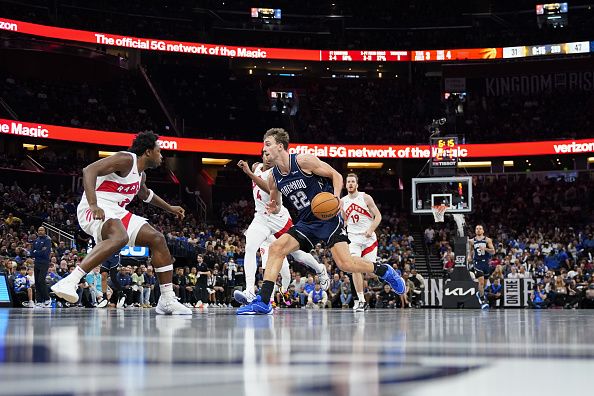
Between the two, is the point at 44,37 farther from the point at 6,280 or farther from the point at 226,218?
the point at 6,280

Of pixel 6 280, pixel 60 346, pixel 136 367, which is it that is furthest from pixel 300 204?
pixel 6 280

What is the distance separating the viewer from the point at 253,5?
43469mm

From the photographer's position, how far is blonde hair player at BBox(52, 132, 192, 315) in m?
8.00

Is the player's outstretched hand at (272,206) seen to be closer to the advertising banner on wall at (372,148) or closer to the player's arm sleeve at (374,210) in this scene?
the player's arm sleeve at (374,210)

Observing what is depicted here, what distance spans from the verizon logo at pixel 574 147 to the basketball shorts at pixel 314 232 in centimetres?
3063

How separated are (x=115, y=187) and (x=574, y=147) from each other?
106 feet

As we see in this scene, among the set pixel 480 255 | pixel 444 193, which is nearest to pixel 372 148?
pixel 444 193

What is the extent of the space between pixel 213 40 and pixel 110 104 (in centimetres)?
642

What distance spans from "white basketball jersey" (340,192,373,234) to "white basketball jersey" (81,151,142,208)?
6.60 metres

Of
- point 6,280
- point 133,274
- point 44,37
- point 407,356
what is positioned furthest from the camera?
point 44,37

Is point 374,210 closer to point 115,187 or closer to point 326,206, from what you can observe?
point 326,206

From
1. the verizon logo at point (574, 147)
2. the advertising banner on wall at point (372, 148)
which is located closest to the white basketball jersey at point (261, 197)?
the advertising banner on wall at point (372, 148)

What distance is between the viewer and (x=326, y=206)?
27.3 ft

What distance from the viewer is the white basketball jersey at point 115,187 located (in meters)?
8.47
